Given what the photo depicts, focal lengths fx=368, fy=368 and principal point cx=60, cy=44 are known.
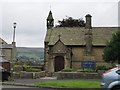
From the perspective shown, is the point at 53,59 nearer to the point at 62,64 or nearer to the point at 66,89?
the point at 62,64

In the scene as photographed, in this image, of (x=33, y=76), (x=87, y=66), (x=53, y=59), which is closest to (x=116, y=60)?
(x=87, y=66)

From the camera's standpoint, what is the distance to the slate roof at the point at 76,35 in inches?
2384

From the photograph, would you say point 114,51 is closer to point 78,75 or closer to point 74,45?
point 74,45

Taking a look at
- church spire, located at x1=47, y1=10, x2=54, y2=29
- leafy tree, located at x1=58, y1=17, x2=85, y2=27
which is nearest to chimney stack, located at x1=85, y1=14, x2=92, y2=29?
church spire, located at x1=47, y1=10, x2=54, y2=29

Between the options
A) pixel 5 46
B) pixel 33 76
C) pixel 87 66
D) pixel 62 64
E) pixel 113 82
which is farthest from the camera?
pixel 5 46

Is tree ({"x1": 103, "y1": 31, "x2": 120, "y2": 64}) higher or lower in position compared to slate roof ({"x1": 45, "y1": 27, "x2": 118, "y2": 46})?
lower

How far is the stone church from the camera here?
58344mm

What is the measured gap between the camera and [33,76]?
1540 inches

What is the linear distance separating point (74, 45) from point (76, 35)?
2.72m

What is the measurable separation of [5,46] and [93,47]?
1826 centimetres

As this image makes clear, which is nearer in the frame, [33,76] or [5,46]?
[33,76]

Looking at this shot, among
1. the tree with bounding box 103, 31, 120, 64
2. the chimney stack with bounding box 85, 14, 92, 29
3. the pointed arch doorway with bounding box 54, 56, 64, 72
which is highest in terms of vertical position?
the chimney stack with bounding box 85, 14, 92, 29

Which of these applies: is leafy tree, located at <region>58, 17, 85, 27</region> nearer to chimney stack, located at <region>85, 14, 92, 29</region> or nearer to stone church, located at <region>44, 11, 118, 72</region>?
stone church, located at <region>44, 11, 118, 72</region>

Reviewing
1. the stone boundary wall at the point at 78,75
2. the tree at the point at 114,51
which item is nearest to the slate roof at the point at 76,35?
the tree at the point at 114,51
